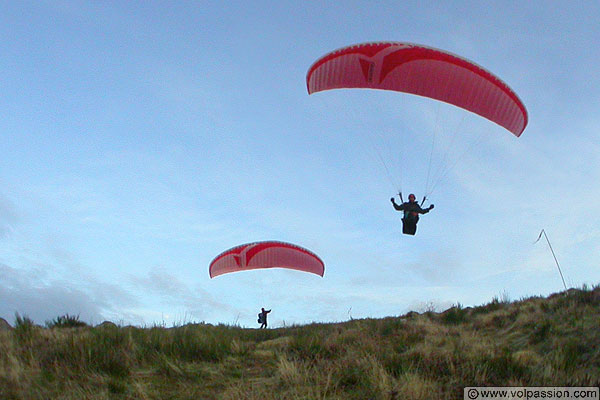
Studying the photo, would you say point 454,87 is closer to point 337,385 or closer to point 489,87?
point 489,87

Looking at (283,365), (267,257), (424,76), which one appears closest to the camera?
(283,365)

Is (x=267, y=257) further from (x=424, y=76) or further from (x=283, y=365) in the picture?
(x=283, y=365)

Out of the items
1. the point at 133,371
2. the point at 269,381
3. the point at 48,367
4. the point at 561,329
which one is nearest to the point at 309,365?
the point at 269,381

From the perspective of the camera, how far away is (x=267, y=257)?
2334cm

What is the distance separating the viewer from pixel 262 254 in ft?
76.2

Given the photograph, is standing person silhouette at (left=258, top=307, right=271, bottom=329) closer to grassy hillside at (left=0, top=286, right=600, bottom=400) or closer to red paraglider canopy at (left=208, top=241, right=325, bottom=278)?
red paraglider canopy at (left=208, top=241, right=325, bottom=278)

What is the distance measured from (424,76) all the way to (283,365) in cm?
996

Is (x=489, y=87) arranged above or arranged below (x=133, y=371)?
above

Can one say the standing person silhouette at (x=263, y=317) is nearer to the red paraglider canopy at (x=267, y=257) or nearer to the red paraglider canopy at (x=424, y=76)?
the red paraglider canopy at (x=267, y=257)

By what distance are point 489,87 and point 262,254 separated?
13684 mm

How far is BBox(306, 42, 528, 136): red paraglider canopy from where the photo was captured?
519 inches

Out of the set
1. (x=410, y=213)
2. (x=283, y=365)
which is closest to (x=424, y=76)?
(x=410, y=213)

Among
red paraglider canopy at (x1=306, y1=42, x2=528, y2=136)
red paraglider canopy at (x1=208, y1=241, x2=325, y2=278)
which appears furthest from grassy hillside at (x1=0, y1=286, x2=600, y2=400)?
red paraglider canopy at (x1=208, y1=241, x2=325, y2=278)

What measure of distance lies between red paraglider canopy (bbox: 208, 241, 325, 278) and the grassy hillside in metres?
13.4
